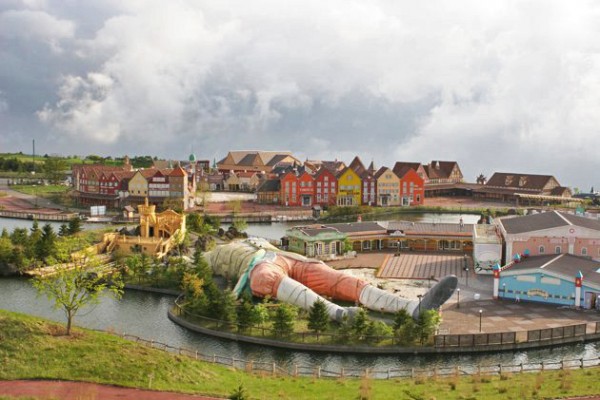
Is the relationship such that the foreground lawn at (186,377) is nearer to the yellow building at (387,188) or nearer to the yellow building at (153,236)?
the yellow building at (153,236)

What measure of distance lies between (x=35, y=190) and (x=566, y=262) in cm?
9319

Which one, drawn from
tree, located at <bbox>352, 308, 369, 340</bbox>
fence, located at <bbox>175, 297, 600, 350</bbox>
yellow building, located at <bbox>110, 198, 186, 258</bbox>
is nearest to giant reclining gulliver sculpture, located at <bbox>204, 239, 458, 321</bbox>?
tree, located at <bbox>352, 308, 369, 340</bbox>

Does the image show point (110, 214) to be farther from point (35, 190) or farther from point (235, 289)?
point (235, 289)

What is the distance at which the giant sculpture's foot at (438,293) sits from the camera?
33094mm

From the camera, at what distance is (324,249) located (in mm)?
53781

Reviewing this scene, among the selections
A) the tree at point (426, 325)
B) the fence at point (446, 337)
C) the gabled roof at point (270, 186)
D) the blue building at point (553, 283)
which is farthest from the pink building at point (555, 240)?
the gabled roof at point (270, 186)

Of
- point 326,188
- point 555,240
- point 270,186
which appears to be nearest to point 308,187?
point 326,188

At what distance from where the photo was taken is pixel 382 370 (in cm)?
2958

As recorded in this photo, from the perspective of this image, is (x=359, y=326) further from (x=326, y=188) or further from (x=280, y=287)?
(x=326, y=188)

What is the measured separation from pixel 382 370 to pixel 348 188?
67240 mm

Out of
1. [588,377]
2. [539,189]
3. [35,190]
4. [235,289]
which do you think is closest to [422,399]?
[588,377]

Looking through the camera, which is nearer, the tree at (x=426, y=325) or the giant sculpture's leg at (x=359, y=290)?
the tree at (x=426, y=325)

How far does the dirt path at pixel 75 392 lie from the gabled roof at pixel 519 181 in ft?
314

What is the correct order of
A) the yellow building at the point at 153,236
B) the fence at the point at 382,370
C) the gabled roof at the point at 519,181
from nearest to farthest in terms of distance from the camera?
the fence at the point at 382,370 → the yellow building at the point at 153,236 → the gabled roof at the point at 519,181
